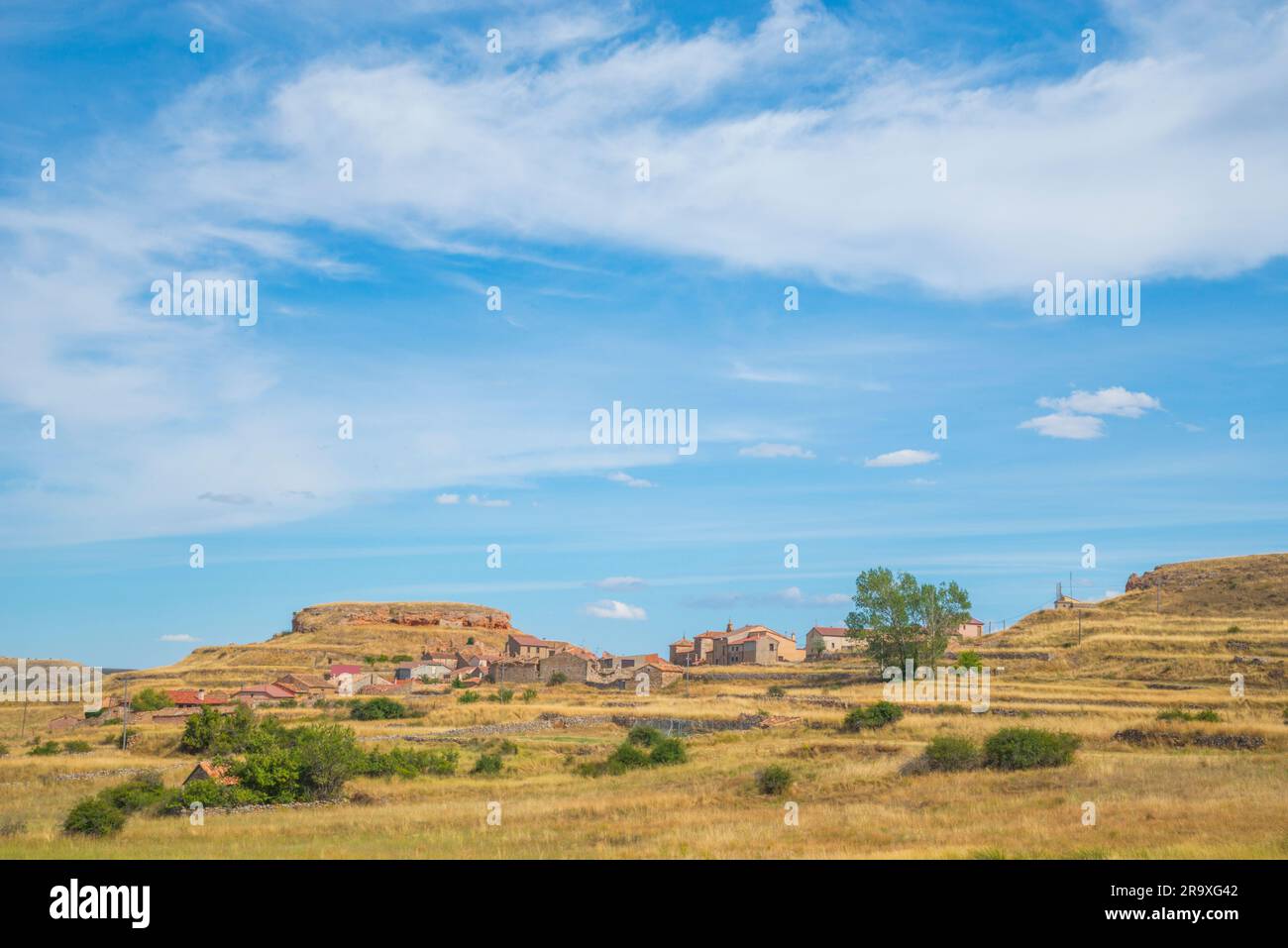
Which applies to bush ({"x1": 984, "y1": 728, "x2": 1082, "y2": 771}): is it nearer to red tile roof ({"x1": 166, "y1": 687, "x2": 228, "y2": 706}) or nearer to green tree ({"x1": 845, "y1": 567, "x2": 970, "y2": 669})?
green tree ({"x1": 845, "y1": 567, "x2": 970, "y2": 669})

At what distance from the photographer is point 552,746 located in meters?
51.0

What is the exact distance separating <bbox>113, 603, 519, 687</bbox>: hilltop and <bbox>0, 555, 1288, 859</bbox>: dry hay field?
50208mm

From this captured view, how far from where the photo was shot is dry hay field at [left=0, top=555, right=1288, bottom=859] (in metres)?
21.2

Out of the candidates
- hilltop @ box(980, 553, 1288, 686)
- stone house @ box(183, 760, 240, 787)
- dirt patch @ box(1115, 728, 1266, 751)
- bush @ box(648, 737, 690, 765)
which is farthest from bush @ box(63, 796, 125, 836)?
hilltop @ box(980, 553, 1288, 686)

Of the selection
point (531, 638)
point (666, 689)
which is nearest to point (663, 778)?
point (666, 689)

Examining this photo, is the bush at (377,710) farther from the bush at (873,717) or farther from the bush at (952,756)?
the bush at (952,756)

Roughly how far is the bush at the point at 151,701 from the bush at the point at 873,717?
5979 cm

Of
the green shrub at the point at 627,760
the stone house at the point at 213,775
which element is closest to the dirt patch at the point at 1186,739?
the green shrub at the point at 627,760

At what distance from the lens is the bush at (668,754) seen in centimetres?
4256

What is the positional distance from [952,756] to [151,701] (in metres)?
73.2
